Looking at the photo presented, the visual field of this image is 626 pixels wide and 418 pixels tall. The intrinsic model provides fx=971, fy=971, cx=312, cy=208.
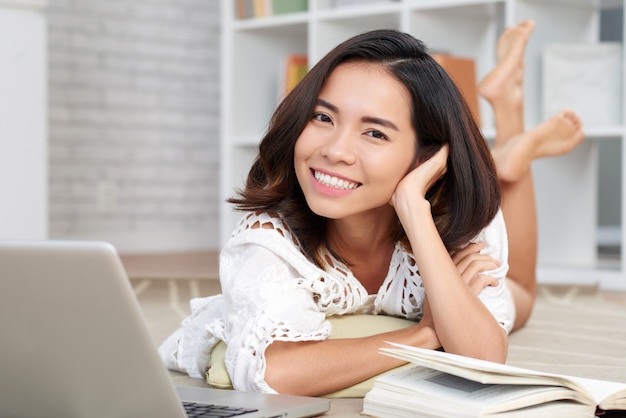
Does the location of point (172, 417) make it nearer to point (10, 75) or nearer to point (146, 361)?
point (146, 361)

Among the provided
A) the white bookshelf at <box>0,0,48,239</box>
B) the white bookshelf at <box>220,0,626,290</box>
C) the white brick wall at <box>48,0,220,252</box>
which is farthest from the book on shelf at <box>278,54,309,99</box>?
the white bookshelf at <box>0,0,48,239</box>

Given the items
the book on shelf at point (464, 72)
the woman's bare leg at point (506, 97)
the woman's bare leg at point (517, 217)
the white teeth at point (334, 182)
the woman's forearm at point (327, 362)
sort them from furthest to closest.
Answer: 1. the book on shelf at point (464, 72)
2. the woman's bare leg at point (506, 97)
3. the woman's bare leg at point (517, 217)
4. the white teeth at point (334, 182)
5. the woman's forearm at point (327, 362)

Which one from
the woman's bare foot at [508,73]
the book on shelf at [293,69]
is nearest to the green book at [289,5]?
the book on shelf at [293,69]

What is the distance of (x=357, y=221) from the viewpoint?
1.69 m

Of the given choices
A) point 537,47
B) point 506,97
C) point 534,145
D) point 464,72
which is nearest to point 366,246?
point 534,145

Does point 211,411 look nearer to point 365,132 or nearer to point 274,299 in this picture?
point 274,299

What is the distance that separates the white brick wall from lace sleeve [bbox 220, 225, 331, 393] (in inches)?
123

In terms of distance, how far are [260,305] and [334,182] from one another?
0.23 metres

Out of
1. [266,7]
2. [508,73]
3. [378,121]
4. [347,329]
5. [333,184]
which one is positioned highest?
[266,7]

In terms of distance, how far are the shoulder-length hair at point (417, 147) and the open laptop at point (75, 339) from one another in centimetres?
55

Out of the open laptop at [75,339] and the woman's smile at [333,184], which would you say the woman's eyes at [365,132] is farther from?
the open laptop at [75,339]

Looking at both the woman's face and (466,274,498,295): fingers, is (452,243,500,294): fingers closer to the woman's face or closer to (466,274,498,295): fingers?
(466,274,498,295): fingers

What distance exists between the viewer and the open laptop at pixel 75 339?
3.22 ft

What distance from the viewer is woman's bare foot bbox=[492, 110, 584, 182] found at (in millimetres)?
2453
